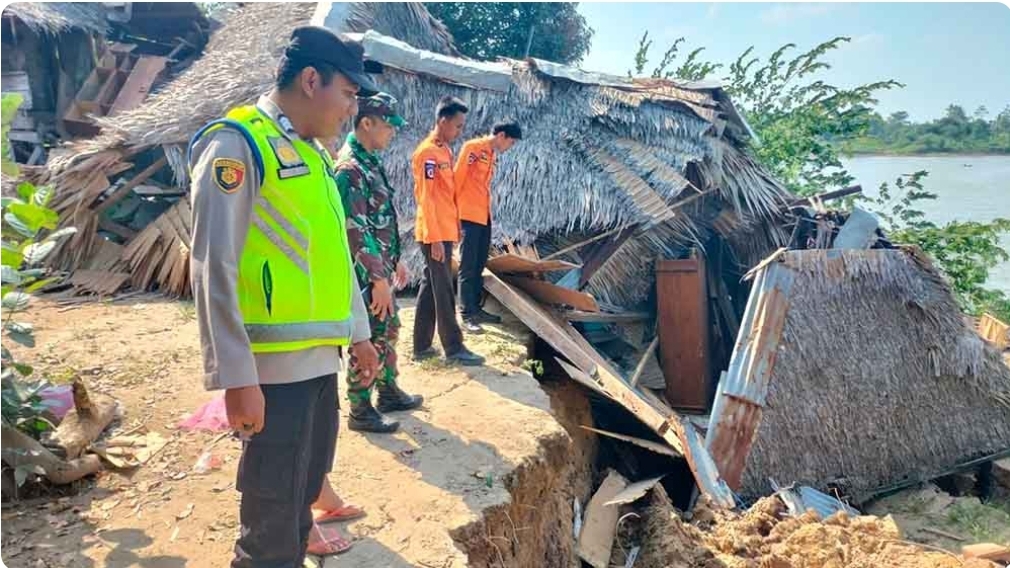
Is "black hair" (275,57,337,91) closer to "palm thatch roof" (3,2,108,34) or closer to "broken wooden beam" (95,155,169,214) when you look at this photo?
"broken wooden beam" (95,155,169,214)

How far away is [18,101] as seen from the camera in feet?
8.61

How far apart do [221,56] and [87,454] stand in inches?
293

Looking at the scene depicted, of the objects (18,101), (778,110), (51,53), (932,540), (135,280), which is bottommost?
(932,540)

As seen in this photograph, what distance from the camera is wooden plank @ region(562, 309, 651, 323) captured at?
6.47m

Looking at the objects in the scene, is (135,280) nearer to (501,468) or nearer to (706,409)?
(501,468)

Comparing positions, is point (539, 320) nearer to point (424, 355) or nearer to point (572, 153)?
point (424, 355)

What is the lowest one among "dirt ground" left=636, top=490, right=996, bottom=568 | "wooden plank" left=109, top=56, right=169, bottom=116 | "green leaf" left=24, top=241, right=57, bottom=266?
"dirt ground" left=636, top=490, right=996, bottom=568

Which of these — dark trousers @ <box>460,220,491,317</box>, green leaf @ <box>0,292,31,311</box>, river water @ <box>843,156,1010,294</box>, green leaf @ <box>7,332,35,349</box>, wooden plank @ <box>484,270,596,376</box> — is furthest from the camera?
river water @ <box>843,156,1010,294</box>

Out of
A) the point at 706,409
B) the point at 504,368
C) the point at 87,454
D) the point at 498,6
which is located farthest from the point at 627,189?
the point at 498,6

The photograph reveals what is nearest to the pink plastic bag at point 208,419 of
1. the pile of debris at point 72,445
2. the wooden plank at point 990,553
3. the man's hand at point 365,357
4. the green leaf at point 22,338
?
the pile of debris at point 72,445

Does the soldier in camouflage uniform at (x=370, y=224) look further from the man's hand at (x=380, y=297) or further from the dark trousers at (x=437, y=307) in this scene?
the dark trousers at (x=437, y=307)

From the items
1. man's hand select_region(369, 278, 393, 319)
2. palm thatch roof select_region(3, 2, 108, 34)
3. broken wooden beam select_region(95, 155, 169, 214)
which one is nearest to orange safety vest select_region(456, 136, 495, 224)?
man's hand select_region(369, 278, 393, 319)

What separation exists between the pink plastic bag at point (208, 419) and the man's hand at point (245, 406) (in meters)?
2.10

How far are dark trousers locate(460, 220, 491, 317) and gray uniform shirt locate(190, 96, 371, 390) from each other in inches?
138
